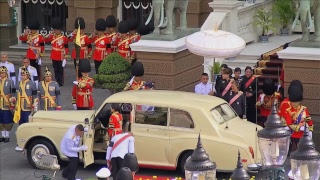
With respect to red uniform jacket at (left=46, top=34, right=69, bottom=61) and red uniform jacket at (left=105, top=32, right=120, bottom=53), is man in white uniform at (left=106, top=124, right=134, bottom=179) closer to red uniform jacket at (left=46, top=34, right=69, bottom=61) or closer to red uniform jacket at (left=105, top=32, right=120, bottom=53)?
red uniform jacket at (left=105, top=32, right=120, bottom=53)

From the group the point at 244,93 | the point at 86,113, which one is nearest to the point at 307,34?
the point at 244,93

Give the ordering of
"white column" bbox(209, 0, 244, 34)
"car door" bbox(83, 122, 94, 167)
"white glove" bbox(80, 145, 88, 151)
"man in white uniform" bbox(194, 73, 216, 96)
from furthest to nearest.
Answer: "white column" bbox(209, 0, 244, 34) < "man in white uniform" bbox(194, 73, 216, 96) < "car door" bbox(83, 122, 94, 167) < "white glove" bbox(80, 145, 88, 151)

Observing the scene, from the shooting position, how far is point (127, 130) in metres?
18.1

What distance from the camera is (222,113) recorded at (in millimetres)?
18469

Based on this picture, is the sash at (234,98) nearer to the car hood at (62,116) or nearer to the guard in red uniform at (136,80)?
the guard in red uniform at (136,80)

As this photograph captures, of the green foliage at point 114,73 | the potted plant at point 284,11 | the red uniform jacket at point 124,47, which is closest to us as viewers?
the green foliage at point 114,73

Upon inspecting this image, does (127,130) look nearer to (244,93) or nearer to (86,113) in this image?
(86,113)

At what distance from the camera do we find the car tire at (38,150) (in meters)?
18.8

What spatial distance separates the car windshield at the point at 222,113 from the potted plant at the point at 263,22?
7050 millimetres

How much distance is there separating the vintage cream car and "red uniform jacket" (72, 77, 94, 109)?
2174mm

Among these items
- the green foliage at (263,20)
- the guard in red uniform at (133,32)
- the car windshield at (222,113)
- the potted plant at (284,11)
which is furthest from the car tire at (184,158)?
the potted plant at (284,11)

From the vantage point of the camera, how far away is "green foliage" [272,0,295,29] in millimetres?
25547

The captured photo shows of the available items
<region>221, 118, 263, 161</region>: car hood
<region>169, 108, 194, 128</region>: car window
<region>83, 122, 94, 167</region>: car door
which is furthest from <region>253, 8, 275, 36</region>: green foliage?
<region>83, 122, 94, 167</region>: car door

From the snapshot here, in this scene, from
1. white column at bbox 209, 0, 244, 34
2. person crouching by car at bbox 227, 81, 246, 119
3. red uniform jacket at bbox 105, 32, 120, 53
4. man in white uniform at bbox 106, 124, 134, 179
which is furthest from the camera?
red uniform jacket at bbox 105, 32, 120, 53
